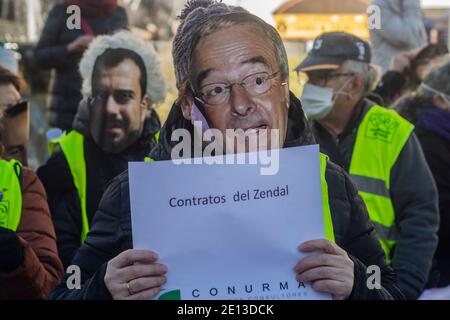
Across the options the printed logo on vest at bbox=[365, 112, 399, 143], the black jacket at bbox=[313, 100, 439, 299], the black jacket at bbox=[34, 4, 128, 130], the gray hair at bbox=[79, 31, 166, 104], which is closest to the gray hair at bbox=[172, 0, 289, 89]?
the gray hair at bbox=[79, 31, 166, 104]

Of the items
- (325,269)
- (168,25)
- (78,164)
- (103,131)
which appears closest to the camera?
(325,269)

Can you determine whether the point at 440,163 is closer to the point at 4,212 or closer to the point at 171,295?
the point at 4,212

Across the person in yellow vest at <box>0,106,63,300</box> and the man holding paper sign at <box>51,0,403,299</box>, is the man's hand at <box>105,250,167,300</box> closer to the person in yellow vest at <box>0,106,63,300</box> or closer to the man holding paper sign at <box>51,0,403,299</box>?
the man holding paper sign at <box>51,0,403,299</box>

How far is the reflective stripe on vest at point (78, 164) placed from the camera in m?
2.60

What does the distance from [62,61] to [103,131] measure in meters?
1.37

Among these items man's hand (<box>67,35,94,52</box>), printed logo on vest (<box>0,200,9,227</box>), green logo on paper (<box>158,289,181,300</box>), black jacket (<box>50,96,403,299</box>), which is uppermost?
man's hand (<box>67,35,94,52</box>)

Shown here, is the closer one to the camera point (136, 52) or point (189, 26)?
point (189, 26)

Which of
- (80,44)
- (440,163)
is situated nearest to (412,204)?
(440,163)

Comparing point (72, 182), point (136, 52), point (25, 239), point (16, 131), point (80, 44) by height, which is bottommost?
point (25, 239)

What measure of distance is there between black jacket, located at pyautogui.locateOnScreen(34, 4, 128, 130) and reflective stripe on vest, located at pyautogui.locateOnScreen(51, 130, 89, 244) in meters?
1.04

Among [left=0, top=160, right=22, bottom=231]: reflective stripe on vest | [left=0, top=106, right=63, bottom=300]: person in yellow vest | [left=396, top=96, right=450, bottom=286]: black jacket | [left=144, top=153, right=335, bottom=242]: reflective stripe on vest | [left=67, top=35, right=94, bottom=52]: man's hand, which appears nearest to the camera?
[left=144, top=153, right=335, bottom=242]: reflective stripe on vest

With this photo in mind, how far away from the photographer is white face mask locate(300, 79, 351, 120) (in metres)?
2.78

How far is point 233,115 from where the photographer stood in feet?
5.87

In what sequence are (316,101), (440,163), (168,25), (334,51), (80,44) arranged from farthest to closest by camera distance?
1. (168,25)
2. (80,44)
3. (440,163)
4. (334,51)
5. (316,101)
